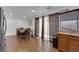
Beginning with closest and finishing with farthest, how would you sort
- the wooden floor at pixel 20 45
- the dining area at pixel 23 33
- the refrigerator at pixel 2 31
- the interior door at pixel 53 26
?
the refrigerator at pixel 2 31, the wooden floor at pixel 20 45, the dining area at pixel 23 33, the interior door at pixel 53 26

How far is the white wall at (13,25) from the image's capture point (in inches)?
78.9

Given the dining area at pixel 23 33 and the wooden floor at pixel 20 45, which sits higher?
the dining area at pixel 23 33

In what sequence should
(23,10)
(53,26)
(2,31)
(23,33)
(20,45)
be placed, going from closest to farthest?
1. (2,31)
2. (23,10)
3. (20,45)
4. (23,33)
5. (53,26)

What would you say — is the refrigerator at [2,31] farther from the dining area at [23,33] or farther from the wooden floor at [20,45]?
the dining area at [23,33]

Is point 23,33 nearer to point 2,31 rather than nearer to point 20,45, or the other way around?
point 20,45

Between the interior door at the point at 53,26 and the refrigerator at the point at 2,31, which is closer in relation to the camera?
the refrigerator at the point at 2,31

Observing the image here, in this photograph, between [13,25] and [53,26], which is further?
[53,26]

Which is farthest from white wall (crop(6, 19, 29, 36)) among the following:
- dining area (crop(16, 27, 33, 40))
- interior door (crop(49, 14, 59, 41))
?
interior door (crop(49, 14, 59, 41))

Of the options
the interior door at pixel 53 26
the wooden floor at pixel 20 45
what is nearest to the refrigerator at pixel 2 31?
the wooden floor at pixel 20 45

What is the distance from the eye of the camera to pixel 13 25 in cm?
207

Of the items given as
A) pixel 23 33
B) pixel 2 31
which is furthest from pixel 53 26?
pixel 2 31

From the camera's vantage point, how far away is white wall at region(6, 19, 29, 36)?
2.00 metres

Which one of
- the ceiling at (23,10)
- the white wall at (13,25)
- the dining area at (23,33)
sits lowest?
the dining area at (23,33)
